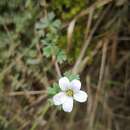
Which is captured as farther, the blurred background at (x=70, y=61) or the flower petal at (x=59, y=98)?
the blurred background at (x=70, y=61)

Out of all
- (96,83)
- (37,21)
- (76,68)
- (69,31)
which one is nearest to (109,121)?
(96,83)

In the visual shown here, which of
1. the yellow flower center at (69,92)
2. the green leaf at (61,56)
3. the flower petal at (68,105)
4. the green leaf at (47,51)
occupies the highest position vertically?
the green leaf at (47,51)

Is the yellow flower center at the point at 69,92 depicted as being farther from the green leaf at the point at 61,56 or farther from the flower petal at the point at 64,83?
the green leaf at the point at 61,56

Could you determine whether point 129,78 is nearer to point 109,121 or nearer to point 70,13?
point 109,121

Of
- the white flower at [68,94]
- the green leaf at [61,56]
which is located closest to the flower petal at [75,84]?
the white flower at [68,94]

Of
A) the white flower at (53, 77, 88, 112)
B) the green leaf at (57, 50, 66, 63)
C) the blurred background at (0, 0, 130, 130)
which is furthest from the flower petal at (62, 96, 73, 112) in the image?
the blurred background at (0, 0, 130, 130)

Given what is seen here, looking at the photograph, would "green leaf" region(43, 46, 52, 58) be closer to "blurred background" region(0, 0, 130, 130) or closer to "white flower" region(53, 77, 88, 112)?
"blurred background" region(0, 0, 130, 130)

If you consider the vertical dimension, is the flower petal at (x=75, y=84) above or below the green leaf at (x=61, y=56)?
below
